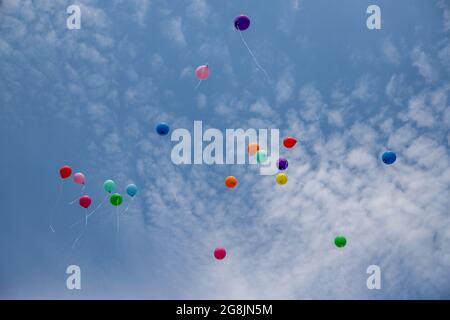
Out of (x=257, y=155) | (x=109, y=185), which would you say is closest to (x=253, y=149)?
(x=257, y=155)

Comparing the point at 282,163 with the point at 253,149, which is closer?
the point at 253,149

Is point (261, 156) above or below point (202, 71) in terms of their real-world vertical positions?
below

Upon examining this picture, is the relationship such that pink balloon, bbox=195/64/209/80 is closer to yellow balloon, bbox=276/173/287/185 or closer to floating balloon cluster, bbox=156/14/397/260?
floating balloon cluster, bbox=156/14/397/260

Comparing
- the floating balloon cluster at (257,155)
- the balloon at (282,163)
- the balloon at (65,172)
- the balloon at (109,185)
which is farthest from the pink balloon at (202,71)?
the balloon at (65,172)

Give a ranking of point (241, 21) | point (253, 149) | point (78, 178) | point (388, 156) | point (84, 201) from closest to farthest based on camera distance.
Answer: point (241, 21), point (388, 156), point (253, 149), point (84, 201), point (78, 178)

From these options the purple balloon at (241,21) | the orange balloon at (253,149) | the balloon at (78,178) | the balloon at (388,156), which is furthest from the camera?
the balloon at (78,178)

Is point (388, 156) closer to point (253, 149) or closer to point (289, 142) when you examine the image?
point (289, 142)

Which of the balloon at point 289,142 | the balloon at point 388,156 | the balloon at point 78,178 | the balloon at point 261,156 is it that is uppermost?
the balloon at point 289,142

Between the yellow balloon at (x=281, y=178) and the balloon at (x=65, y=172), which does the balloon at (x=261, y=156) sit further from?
the balloon at (x=65, y=172)

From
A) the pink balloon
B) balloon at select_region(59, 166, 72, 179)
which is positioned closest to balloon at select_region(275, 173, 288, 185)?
the pink balloon
